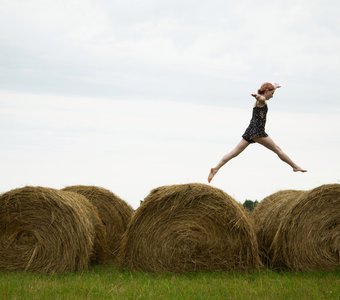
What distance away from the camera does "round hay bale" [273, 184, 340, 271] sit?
1046 centimetres

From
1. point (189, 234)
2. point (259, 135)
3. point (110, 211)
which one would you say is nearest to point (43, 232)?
point (189, 234)

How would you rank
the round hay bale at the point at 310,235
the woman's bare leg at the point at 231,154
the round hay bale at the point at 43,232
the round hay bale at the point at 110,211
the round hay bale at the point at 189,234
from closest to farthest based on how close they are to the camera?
the round hay bale at the point at 189,234, the round hay bale at the point at 310,235, the round hay bale at the point at 43,232, the woman's bare leg at the point at 231,154, the round hay bale at the point at 110,211

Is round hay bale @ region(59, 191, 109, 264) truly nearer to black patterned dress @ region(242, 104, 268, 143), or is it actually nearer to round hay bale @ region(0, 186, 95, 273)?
round hay bale @ region(0, 186, 95, 273)

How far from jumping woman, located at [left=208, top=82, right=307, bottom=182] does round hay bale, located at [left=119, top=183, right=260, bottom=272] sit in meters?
1.60

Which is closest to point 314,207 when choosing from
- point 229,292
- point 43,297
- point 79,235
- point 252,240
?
point 252,240

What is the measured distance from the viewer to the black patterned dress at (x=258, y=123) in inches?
462

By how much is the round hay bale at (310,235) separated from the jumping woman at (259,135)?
1.20m

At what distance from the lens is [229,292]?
8.11 m

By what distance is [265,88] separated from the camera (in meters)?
12.0

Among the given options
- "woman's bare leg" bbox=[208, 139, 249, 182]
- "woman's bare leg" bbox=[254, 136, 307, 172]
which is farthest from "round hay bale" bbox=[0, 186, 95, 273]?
"woman's bare leg" bbox=[254, 136, 307, 172]

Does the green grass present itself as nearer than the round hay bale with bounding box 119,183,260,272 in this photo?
Yes

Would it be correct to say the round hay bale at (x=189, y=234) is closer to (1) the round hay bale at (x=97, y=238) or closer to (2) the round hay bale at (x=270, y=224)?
(2) the round hay bale at (x=270, y=224)

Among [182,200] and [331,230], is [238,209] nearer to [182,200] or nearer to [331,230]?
[182,200]

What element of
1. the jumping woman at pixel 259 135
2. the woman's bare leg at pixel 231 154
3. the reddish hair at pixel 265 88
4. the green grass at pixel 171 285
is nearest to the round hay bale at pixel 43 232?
the green grass at pixel 171 285
